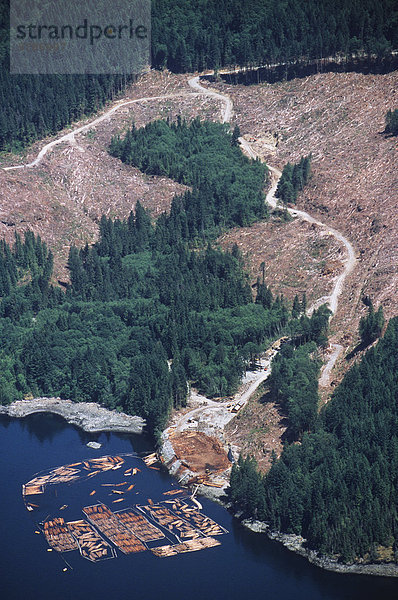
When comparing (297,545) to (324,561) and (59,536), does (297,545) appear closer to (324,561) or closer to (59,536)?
(324,561)

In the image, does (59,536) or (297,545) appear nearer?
(297,545)

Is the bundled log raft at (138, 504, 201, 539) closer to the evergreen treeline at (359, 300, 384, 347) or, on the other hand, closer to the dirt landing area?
the dirt landing area

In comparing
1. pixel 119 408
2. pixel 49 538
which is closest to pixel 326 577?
pixel 49 538

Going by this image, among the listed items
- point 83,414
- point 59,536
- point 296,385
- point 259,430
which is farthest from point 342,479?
point 83,414

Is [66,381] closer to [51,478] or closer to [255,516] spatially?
[51,478]

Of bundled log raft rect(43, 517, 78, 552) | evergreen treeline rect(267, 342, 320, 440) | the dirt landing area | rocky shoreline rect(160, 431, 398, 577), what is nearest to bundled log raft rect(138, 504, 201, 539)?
rocky shoreline rect(160, 431, 398, 577)

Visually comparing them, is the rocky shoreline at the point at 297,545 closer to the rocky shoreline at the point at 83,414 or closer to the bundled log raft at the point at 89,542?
the bundled log raft at the point at 89,542
